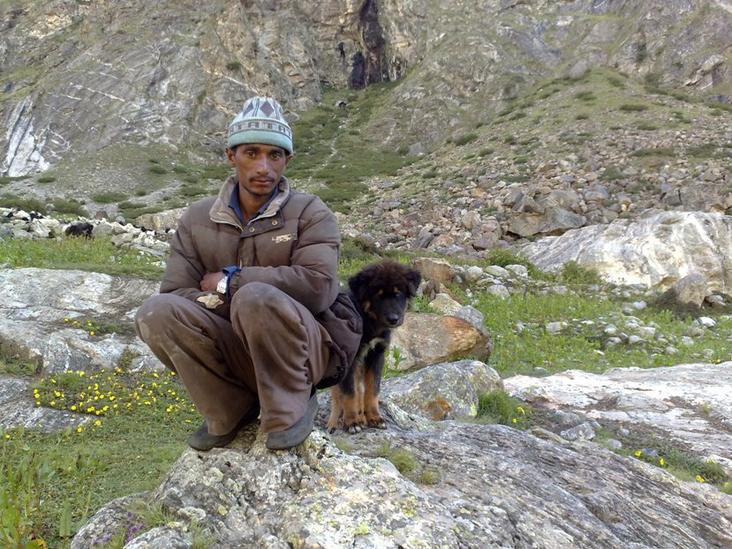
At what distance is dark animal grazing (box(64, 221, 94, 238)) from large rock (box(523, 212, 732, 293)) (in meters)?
12.5

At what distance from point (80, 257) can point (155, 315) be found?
9.75 meters

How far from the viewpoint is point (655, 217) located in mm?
17156

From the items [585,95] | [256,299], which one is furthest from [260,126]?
[585,95]

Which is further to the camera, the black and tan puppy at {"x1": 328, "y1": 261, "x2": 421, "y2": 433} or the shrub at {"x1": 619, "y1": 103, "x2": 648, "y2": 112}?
the shrub at {"x1": 619, "y1": 103, "x2": 648, "y2": 112}

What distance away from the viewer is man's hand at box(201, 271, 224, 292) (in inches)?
114

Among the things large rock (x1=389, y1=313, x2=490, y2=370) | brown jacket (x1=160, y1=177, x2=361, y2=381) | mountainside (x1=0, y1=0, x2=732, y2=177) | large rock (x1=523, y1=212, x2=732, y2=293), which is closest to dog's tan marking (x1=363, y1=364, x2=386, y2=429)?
brown jacket (x1=160, y1=177, x2=361, y2=381)

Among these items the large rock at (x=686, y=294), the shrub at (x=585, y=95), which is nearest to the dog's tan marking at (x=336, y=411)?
the large rock at (x=686, y=294)

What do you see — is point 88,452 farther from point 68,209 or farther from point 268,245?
point 68,209

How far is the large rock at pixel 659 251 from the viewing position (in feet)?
50.4

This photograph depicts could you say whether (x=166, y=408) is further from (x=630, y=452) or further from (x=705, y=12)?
(x=705, y=12)

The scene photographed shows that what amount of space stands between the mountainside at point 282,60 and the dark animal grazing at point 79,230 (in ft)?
119

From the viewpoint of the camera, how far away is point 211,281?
9.61 ft

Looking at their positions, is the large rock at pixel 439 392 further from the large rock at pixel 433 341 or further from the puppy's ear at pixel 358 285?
the large rock at pixel 433 341

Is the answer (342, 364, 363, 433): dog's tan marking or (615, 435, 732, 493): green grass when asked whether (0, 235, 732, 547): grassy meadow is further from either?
(342, 364, 363, 433): dog's tan marking
